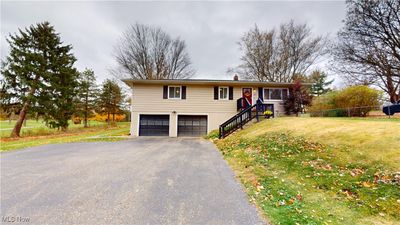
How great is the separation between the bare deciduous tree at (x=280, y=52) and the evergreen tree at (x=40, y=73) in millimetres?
20264

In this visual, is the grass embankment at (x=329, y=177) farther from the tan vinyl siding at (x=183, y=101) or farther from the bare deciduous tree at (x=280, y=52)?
the bare deciduous tree at (x=280, y=52)

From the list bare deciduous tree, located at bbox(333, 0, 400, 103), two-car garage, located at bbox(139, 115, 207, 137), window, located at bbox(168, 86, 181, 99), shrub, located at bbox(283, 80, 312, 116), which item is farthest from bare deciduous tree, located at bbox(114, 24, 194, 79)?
bare deciduous tree, located at bbox(333, 0, 400, 103)

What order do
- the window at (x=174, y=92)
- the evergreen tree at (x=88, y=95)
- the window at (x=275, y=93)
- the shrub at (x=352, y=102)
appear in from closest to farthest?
1. the shrub at (x=352, y=102)
2. the window at (x=174, y=92)
3. the window at (x=275, y=93)
4. the evergreen tree at (x=88, y=95)

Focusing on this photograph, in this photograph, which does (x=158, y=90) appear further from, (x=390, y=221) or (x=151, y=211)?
(x=390, y=221)

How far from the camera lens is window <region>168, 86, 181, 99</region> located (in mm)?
13477

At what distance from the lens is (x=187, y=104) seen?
13414mm

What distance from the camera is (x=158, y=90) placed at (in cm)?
1340

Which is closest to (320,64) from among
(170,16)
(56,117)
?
(170,16)

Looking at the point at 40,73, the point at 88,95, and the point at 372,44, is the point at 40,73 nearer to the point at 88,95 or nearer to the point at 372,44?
the point at 88,95

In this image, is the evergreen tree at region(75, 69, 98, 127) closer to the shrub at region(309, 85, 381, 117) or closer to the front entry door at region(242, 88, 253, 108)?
the front entry door at region(242, 88, 253, 108)

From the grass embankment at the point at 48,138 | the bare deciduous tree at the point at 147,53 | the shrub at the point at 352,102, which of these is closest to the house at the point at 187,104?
the grass embankment at the point at 48,138

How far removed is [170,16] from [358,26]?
15.5 metres

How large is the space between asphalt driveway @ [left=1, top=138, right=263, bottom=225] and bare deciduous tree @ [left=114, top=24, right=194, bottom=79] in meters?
17.0

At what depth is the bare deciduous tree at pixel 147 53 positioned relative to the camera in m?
20.3
